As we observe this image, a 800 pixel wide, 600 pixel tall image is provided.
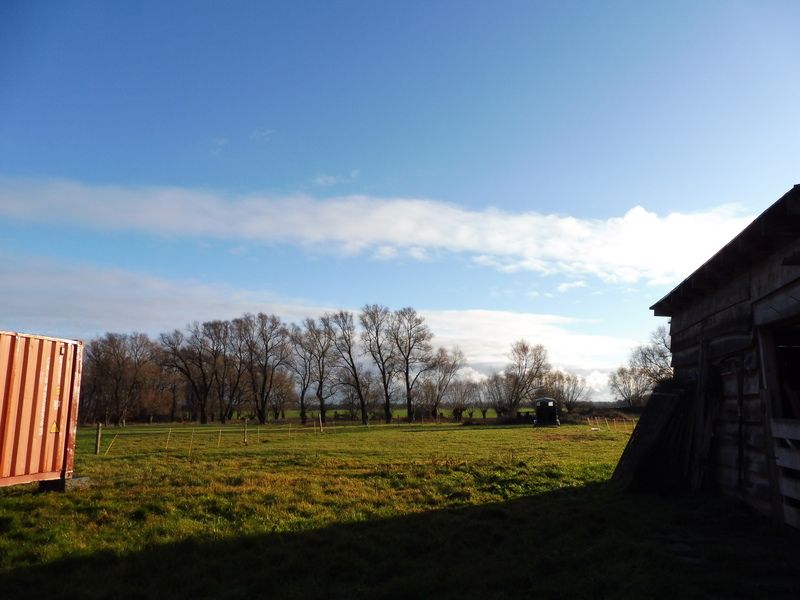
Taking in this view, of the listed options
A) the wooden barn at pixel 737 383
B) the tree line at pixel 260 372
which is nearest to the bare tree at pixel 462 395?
the tree line at pixel 260 372

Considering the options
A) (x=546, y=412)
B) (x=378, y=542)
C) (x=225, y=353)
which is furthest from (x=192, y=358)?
(x=378, y=542)

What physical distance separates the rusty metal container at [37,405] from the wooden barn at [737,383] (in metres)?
10.5

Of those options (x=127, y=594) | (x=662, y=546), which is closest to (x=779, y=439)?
(x=662, y=546)

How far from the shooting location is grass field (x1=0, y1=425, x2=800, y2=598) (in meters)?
5.89

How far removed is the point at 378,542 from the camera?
7801mm

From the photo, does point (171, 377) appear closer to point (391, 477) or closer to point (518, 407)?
point (518, 407)

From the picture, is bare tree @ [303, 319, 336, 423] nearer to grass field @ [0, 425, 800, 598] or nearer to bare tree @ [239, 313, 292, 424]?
bare tree @ [239, 313, 292, 424]

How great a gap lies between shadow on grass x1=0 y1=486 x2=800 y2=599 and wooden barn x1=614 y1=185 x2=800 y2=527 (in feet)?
2.68

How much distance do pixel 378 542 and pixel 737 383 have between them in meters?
6.07

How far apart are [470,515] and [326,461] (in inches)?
344

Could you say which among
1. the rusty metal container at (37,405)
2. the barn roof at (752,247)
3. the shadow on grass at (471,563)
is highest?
the barn roof at (752,247)

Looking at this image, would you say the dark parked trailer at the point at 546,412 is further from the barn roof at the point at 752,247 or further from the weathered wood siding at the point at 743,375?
the barn roof at the point at 752,247

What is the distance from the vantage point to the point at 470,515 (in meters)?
9.43

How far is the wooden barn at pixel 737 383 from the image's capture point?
709cm
